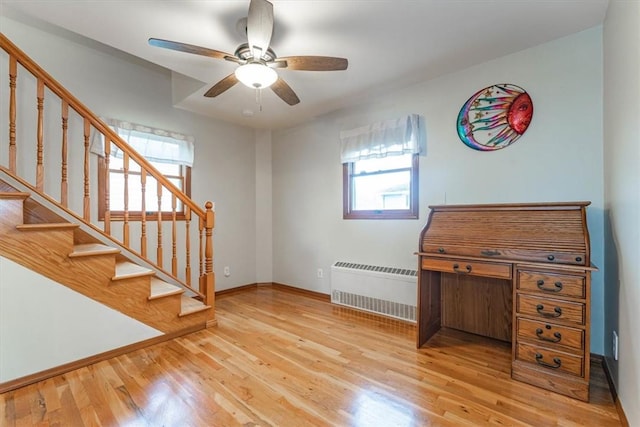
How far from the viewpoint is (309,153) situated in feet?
13.2

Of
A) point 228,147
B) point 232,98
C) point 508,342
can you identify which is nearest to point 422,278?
point 508,342

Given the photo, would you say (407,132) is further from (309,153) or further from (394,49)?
(309,153)

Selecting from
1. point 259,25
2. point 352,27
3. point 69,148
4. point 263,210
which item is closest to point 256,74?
point 259,25

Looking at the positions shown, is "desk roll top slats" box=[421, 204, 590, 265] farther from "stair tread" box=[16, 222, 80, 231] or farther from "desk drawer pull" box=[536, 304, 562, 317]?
"stair tread" box=[16, 222, 80, 231]

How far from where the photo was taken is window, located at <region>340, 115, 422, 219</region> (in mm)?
3020

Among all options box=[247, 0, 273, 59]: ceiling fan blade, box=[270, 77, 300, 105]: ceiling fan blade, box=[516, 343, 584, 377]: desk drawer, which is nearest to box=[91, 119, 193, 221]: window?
box=[270, 77, 300, 105]: ceiling fan blade

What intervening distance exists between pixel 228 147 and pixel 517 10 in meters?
3.52

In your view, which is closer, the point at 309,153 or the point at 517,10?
the point at 517,10

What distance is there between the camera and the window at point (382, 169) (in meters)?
3.02

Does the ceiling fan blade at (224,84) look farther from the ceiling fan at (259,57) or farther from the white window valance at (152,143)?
the white window valance at (152,143)

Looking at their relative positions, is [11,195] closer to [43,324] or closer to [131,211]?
[43,324]

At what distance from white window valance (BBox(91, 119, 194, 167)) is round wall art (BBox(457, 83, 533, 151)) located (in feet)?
10.4

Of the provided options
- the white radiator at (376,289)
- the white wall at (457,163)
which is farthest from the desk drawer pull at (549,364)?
the white radiator at (376,289)

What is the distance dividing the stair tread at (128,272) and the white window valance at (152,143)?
1.23m
